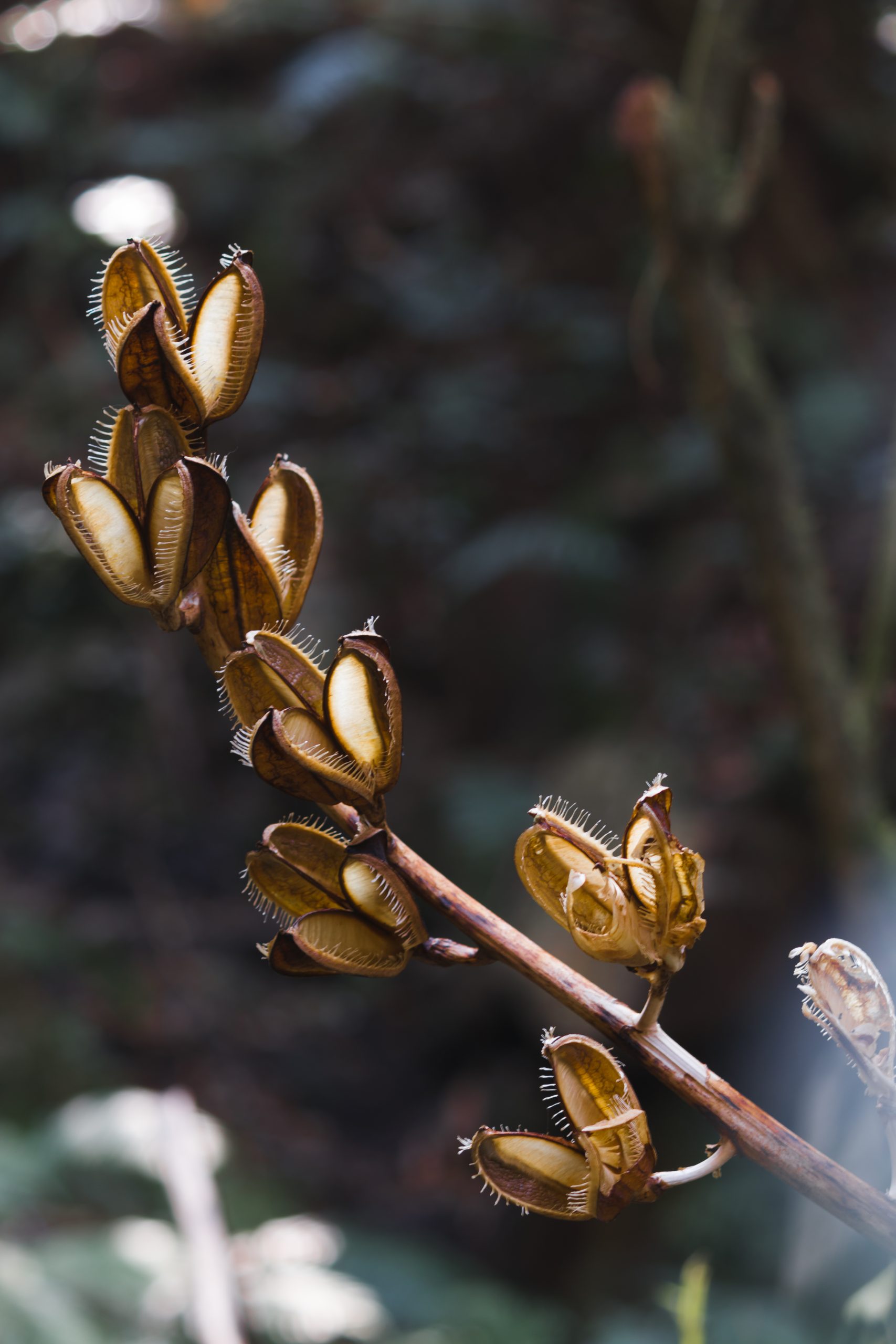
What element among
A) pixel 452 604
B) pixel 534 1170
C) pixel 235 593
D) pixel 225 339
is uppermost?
pixel 452 604

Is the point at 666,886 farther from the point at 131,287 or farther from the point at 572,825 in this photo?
the point at 131,287

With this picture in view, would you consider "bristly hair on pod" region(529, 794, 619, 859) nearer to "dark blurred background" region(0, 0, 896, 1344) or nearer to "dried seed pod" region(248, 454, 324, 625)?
"dried seed pod" region(248, 454, 324, 625)

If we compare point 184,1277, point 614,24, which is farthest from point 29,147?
point 184,1277

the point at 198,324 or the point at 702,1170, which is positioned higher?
the point at 198,324

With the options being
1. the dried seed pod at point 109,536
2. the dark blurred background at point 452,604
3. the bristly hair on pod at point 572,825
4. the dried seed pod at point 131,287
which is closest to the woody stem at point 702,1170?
the bristly hair on pod at point 572,825

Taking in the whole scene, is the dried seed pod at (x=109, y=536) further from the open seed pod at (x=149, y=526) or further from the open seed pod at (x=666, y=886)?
the open seed pod at (x=666, y=886)

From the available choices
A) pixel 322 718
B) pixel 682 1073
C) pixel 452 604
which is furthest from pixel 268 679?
pixel 452 604

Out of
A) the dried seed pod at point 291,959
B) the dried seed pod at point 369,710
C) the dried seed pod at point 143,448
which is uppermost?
the dried seed pod at point 143,448
